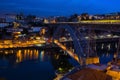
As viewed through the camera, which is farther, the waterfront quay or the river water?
the waterfront quay

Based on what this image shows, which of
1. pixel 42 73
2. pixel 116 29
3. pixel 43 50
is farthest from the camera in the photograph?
pixel 43 50

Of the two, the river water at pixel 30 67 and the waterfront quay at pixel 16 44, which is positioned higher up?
the waterfront quay at pixel 16 44

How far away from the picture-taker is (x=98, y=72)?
13508mm

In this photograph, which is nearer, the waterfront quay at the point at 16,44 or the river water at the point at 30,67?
the river water at the point at 30,67

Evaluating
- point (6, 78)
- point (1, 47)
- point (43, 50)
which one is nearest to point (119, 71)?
point (6, 78)

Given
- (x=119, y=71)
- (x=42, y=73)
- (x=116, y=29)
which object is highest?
(x=116, y=29)

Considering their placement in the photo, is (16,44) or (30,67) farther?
(16,44)

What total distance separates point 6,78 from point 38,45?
17.4m

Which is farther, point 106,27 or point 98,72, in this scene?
point 106,27

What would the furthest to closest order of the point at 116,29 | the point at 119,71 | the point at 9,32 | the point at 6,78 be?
the point at 9,32 → the point at 6,78 → the point at 116,29 → the point at 119,71

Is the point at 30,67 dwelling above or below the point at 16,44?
below

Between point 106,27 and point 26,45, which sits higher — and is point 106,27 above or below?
above

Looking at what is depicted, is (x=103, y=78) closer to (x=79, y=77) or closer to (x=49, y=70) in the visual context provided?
(x=79, y=77)

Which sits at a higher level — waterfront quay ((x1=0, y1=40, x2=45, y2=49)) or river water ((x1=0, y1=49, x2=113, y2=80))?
waterfront quay ((x1=0, y1=40, x2=45, y2=49))
